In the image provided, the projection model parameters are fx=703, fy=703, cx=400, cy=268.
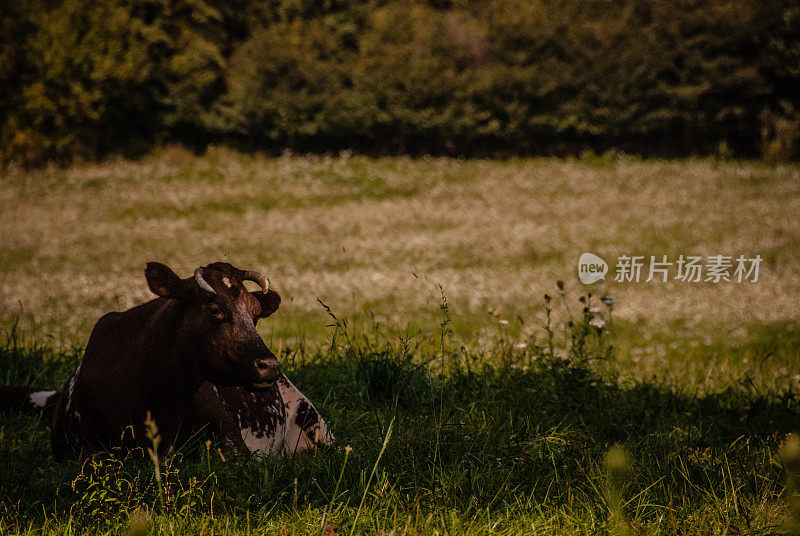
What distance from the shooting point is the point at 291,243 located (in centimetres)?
1658

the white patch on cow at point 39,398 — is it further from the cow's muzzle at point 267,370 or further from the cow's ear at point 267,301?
the cow's muzzle at point 267,370

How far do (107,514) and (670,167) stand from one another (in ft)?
82.4

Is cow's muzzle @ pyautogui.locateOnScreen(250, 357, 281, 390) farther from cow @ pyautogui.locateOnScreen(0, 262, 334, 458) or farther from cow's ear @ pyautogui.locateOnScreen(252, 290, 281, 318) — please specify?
cow's ear @ pyautogui.locateOnScreen(252, 290, 281, 318)

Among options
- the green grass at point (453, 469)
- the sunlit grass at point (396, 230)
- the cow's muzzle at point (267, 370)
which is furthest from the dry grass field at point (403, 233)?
the cow's muzzle at point (267, 370)

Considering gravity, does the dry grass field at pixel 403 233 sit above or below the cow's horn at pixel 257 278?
below

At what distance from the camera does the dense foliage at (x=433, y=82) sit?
2788 centimetres

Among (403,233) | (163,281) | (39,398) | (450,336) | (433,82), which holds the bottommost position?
(403,233)

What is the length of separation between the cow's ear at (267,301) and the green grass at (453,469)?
0.72 m

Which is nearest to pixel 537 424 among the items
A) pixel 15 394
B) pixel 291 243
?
pixel 15 394

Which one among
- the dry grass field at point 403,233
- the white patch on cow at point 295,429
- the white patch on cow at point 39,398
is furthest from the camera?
the dry grass field at point 403,233

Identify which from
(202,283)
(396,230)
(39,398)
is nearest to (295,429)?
(202,283)

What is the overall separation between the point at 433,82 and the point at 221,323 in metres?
27.3

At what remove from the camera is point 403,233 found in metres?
17.4

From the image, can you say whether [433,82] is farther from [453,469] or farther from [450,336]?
[453,469]
